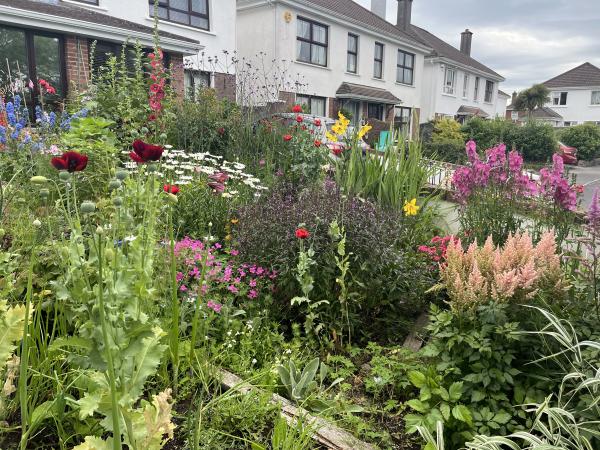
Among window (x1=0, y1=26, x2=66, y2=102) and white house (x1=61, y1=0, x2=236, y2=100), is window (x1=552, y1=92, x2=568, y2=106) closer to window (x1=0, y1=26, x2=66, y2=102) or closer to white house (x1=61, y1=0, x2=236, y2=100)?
white house (x1=61, y1=0, x2=236, y2=100)

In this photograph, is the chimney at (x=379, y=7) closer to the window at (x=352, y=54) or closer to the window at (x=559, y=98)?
the window at (x=352, y=54)

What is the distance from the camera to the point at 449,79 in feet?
100

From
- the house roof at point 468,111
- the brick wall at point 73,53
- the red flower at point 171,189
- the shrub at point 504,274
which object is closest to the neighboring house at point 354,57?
the house roof at point 468,111

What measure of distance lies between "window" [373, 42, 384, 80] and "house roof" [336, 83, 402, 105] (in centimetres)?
81

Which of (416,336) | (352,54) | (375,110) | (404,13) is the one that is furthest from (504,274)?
(404,13)

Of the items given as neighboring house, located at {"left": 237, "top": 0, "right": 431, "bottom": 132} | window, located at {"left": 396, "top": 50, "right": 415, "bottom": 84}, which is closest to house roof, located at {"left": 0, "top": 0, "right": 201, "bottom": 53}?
neighboring house, located at {"left": 237, "top": 0, "right": 431, "bottom": 132}

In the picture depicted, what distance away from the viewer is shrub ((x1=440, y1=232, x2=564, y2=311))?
2187mm

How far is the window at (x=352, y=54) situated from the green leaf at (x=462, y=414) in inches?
871

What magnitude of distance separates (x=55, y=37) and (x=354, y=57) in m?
14.7

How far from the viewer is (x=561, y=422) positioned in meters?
1.79

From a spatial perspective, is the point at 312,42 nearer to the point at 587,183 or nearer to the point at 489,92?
the point at 587,183

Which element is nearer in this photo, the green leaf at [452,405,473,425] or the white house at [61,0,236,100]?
the green leaf at [452,405,473,425]

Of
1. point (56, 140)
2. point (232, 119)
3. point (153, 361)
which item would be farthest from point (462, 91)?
point (153, 361)

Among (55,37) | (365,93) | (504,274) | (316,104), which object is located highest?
(55,37)
